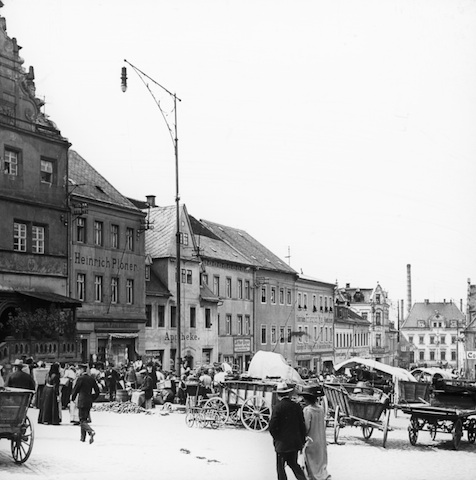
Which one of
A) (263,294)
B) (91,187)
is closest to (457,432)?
(263,294)

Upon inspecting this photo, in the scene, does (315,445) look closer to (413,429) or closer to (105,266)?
(413,429)

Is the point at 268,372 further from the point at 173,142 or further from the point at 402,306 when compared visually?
the point at 402,306

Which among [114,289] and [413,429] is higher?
[114,289]

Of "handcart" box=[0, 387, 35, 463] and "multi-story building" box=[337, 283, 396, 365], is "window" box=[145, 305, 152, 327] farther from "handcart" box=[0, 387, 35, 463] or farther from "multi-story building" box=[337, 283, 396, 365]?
"multi-story building" box=[337, 283, 396, 365]

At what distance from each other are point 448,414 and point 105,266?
742 inches

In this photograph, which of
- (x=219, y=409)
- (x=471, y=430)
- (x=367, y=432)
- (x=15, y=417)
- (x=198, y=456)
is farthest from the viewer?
(x=219, y=409)

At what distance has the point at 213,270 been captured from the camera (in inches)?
1061

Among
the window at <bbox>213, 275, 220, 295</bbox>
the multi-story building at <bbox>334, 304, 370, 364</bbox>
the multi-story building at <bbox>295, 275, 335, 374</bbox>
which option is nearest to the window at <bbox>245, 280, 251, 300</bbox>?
the window at <bbox>213, 275, 220, 295</bbox>

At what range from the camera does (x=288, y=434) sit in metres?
11.5

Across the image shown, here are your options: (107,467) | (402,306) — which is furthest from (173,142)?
(402,306)

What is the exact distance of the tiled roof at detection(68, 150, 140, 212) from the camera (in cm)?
2933

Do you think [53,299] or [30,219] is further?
[30,219]

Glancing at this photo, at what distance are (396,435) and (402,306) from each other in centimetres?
9275

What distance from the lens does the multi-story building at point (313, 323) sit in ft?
97.8
